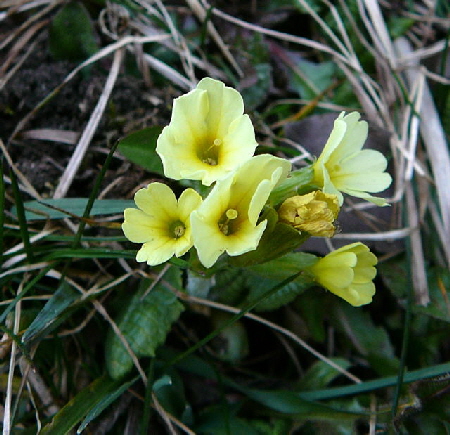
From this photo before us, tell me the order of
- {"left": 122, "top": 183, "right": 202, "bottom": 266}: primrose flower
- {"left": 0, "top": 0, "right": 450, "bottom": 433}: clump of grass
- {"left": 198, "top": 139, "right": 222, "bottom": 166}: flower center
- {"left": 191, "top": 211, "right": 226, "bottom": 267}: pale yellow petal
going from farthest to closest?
{"left": 0, "top": 0, "right": 450, "bottom": 433}: clump of grass, {"left": 198, "top": 139, "right": 222, "bottom": 166}: flower center, {"left": 122, "top": 183, "right": 202, "bottom": 266}: primrose flower, {"left": 191, "top": 211, "right": 226, "bottom": 267}: pale yellow petal

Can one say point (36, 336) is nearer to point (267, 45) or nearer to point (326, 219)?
point (326, 219)

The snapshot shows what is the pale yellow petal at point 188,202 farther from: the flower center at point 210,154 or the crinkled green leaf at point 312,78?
the crinkled green leaf at point 312,78

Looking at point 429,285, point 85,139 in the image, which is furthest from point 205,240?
point 429,285

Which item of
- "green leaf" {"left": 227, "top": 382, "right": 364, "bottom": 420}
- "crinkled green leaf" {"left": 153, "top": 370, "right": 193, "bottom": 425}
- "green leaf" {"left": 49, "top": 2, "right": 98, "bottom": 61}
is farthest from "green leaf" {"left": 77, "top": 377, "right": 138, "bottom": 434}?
"green leaf" {"left": 49, "top": 2, "right": 98, "bottom": 61}

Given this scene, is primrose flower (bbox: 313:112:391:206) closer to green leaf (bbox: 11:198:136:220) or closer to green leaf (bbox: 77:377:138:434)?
green leaf (bbox: 11:198:136:220)

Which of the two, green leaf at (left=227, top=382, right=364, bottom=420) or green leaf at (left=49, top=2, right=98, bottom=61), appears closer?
green leaf at (left=227, top=382, right=364, bottom=420)

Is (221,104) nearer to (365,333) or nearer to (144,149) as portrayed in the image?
(144,149)
